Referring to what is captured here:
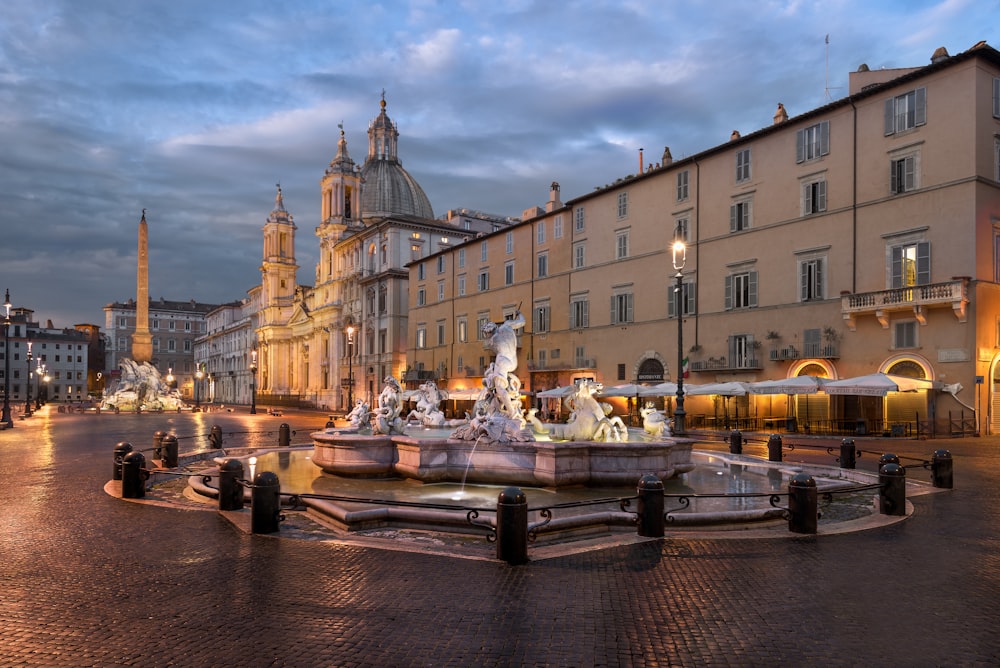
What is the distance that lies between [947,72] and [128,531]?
32.8 meters

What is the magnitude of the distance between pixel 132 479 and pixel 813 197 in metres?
31.6

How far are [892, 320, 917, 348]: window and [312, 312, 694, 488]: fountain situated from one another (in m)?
19.1

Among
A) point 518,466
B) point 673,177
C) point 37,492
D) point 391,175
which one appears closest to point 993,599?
point 518,466

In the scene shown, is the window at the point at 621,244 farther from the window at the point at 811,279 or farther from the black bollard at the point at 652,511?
the black bollard at the point at 652,511

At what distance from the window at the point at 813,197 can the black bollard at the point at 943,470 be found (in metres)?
21.7

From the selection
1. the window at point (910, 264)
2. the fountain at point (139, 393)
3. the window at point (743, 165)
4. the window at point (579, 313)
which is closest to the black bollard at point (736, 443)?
the window at point (910, 264)

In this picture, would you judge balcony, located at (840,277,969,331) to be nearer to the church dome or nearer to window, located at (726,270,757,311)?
window, located at (726,270,757,311)

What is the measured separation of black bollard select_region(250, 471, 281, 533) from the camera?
9461 millimetres

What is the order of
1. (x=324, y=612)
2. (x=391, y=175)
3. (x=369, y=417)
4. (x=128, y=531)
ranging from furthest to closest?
(x=391, y=175) → (x=369, y=417) → (x=128, y=531) → (x=324, y=612)

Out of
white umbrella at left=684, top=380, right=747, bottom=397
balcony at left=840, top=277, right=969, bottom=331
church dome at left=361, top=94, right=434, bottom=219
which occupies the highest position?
church dome at left=361, top=94, right=434, bottom=219

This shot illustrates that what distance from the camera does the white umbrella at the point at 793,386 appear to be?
95.2 feet

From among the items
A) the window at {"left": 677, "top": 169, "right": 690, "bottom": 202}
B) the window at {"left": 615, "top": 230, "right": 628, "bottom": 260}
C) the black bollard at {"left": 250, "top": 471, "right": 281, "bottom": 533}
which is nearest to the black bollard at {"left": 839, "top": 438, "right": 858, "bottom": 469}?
the black bollard at {"left": 250, "top": 471, "right": 281, "bottom": 533}

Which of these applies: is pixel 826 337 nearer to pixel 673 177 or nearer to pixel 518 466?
pixel 673 177

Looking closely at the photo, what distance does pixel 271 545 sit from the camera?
8.77 metres
